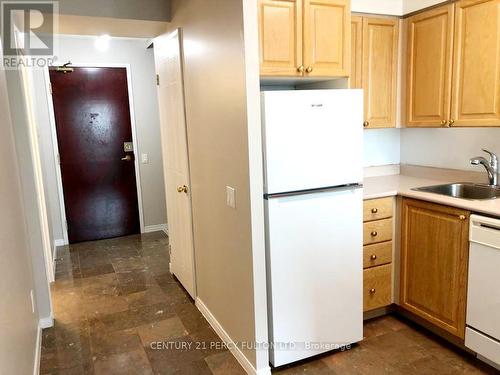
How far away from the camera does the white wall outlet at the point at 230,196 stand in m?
2.20

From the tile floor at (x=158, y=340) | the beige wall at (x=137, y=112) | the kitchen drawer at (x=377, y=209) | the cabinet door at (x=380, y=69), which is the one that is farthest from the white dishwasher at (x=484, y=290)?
the beige wall at (x=137, y=112)

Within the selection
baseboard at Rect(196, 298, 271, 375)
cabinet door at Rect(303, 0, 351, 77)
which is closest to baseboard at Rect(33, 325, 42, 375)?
baseboard at Rect(196, 298, 271, 375)

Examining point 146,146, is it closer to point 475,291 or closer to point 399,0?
point 399,0

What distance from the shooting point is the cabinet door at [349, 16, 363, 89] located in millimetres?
2789

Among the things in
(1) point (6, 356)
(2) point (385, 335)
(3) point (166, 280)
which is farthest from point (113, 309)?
(2) point (385, 335)

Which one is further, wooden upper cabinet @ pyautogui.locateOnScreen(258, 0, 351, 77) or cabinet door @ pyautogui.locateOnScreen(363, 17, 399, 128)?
cabinet door @ pyautogui.locateOnScreen(363, 17, 399, 128)

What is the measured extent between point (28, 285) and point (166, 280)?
145 centimetres

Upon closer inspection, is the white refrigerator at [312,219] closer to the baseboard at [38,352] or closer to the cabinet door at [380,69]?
the cabinet door at [380,69]

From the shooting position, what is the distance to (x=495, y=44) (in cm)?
237

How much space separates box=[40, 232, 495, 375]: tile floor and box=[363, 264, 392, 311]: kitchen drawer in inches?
6.5

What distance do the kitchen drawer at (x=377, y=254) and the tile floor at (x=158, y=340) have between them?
462 millimetres

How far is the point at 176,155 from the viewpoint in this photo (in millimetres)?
3262

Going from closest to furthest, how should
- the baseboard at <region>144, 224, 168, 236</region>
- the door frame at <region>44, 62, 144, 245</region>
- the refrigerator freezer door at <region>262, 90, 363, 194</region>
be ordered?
the refrigerator freezer door at <region>262, 90, 363, 194</region> → the door frame at <region>44, 62, 144, 245</region> → the baseboard at <region>144, 224, 168, 236</region>

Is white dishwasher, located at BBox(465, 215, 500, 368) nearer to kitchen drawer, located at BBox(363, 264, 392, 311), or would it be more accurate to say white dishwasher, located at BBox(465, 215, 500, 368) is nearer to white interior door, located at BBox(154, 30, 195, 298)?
kitchen drawer, located at BBox(363, 264, 392, 311)
